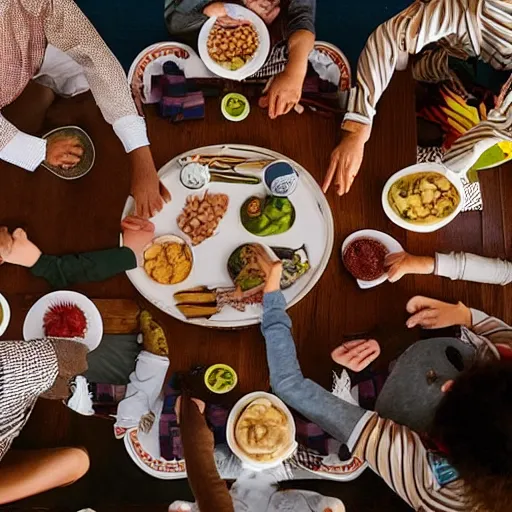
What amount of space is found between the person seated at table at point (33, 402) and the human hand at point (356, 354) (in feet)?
2.43

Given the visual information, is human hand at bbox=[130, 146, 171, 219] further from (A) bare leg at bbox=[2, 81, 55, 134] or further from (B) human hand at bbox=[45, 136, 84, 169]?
(A) bare leg at bbox=[2, 81, 55, 134]

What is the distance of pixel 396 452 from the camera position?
160 centimetres

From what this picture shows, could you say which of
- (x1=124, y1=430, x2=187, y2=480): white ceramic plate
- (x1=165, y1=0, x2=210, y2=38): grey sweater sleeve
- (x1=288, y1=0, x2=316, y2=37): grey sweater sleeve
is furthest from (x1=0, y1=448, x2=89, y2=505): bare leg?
(x1=288, y1=0, x2=316, y2=37): grey sweater sleeve

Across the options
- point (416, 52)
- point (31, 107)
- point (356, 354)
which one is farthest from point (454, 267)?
point (31, 107)

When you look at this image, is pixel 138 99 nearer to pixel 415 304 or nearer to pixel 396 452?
pixel 415 304

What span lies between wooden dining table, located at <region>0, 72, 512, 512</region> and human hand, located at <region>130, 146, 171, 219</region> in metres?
0.06

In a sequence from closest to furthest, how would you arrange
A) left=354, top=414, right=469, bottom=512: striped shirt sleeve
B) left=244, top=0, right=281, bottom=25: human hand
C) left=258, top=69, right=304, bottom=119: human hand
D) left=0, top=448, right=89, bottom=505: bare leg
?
1. left=354, top=414, right=469, bottom=512: striped shirt sleeve
2. left=0, top=448, right=89, bottom=505: bare leg
3. left=258, top=69, right=304, bottom=119: human hand
4. left=244, top=0, right=281, bottom=25: human hand

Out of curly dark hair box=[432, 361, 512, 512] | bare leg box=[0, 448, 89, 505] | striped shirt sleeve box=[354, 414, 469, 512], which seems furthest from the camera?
bare leg box=[0, 448, 89, 505]

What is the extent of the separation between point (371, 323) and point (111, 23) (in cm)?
177

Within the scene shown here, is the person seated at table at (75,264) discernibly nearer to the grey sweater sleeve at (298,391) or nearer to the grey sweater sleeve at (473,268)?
the grey sweater sleeve at (298,391)

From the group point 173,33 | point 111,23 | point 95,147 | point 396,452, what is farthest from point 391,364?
point 111,23

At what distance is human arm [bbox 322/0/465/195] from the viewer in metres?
1.82

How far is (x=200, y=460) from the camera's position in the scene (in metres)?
1.61

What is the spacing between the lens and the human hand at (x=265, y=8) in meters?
1.98
